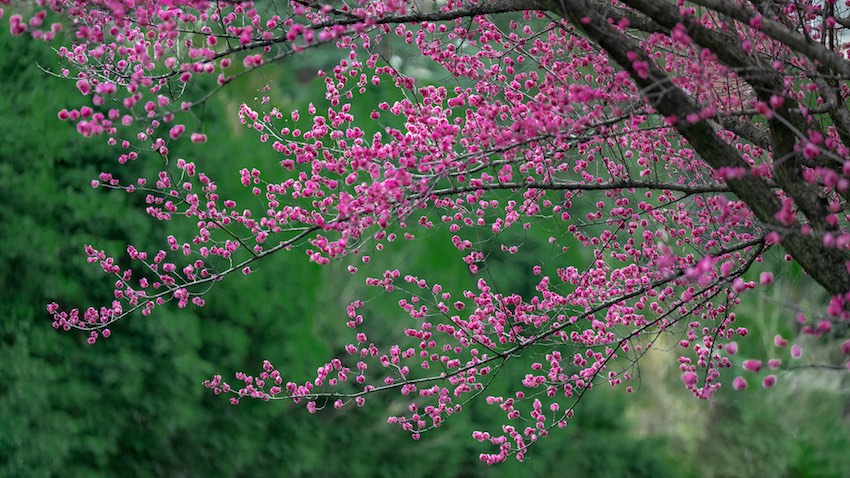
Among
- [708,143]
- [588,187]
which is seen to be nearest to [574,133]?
[588,187]

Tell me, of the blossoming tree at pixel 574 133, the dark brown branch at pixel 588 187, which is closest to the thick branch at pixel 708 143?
the blossoming tree at pixel 574 133

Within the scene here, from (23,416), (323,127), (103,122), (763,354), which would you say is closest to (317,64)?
(763,354)

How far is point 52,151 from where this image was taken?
8.41m

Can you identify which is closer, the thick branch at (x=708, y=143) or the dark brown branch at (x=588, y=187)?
the thick branch at (x=708, y=143)

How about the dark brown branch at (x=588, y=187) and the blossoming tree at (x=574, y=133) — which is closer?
the blossoming tree at (x=574, y=133)

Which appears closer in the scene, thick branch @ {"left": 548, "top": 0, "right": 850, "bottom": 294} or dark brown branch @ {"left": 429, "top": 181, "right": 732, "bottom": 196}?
thick branch @ {"left": 548, "top": 0, "right": 850, "bottom": 294}

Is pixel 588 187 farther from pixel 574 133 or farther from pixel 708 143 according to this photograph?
pixel 708 143

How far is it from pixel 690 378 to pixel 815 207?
2.55ft

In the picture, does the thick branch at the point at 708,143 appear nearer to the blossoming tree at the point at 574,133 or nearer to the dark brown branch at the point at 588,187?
the blossoming tree at the point at 574,133

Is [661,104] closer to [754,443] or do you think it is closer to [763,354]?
[754,443]

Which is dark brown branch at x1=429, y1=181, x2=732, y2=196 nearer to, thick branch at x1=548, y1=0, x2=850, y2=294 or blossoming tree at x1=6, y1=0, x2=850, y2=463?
blossoming tree at x1=6, y1=0, x2=850, y2=463

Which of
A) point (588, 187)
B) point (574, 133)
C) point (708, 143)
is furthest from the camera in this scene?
point (588, 187)

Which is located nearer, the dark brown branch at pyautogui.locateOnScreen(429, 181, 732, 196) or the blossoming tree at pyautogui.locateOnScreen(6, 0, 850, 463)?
the blossoming tree at pyautogui.locateOnScreen(6, 0, 850, 463)

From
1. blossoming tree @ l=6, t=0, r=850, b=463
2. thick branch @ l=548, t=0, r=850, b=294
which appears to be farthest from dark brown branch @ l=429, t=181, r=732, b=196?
thick branch @ l=548, t=0, r=850, b=294
